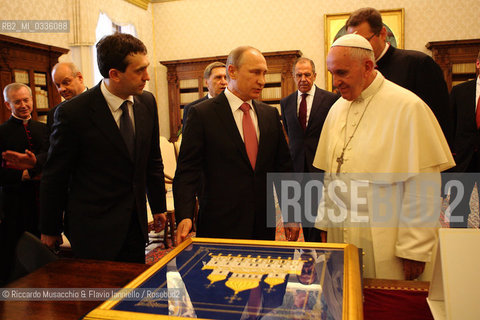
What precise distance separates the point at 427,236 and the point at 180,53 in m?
9.80

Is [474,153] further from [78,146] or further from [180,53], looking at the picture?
[180,53]

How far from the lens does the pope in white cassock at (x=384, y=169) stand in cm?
193

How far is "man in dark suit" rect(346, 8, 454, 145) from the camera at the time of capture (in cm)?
259

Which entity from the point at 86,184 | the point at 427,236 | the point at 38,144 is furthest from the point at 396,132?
the point at 38,144

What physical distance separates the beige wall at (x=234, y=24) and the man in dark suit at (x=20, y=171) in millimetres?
3882

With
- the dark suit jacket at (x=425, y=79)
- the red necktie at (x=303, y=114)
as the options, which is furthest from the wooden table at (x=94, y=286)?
the red necktie at (x=303, y=114)

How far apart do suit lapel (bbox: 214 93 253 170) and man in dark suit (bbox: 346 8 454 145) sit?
0.98 meters

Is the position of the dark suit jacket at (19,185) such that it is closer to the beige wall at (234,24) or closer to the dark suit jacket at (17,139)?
the dark suit jacket at (17,139)

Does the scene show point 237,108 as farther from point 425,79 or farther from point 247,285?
point 247,285

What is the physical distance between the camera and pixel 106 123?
7.68ft

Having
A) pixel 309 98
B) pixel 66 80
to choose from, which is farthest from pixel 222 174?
pixel 309 98

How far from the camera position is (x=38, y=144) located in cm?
426

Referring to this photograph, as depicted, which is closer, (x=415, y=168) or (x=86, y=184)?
(x=415, y=168)

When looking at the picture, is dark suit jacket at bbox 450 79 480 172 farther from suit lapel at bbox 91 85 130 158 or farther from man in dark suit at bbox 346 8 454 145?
suit lapel at bbox 91 85 130 158
